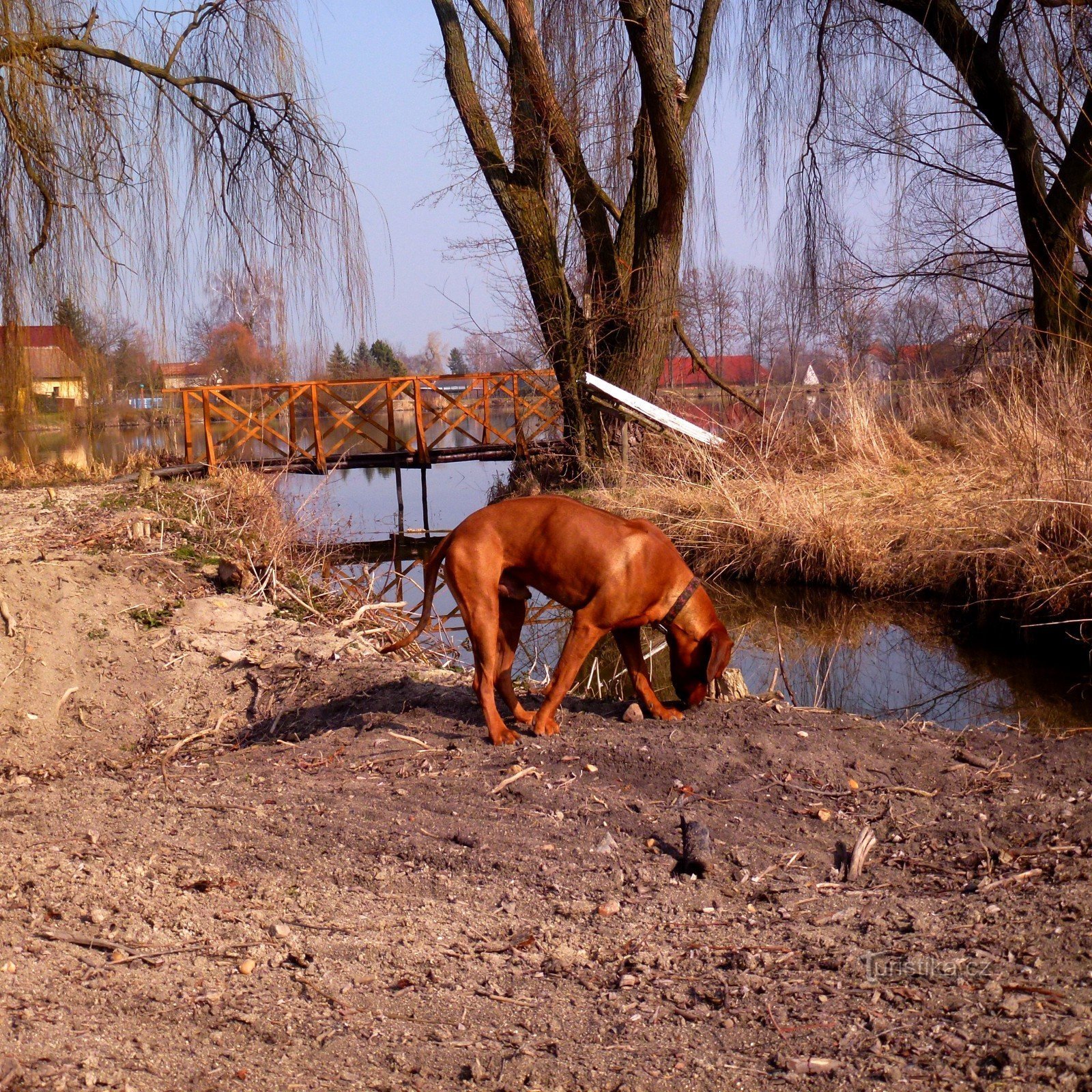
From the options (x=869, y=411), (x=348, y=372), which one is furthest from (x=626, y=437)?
(x=348, y=372)

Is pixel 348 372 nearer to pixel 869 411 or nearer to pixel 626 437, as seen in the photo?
pixel 626 437

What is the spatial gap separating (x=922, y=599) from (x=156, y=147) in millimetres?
7533

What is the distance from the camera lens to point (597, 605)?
4430mm

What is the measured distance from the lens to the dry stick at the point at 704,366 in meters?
14.5

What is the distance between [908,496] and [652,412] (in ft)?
11.9

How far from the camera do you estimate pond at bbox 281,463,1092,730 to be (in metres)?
6.98

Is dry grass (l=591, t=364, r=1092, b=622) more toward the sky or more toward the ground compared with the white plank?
more toward the ground

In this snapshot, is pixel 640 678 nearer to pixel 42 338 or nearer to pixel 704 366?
pixel 42 338

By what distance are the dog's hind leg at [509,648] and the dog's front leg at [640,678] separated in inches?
18.6

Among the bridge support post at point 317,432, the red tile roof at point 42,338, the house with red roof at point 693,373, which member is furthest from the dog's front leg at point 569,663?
the bridge support post at point 317,432

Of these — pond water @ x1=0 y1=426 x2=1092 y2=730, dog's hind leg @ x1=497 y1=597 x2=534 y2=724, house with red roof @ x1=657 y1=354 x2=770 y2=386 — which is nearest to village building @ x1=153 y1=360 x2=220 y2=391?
pond water @ x1=0 y1=426 x2=1092 y2=730

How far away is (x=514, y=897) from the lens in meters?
3.21

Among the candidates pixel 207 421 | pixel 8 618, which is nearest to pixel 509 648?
pixel 8 618

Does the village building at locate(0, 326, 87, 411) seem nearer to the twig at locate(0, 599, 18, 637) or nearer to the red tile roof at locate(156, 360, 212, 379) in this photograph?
the red tile roof at locate(156, 360, 212, 379)
